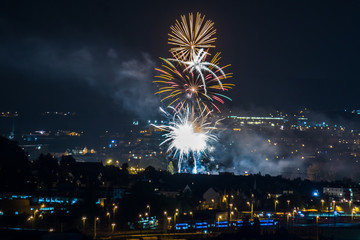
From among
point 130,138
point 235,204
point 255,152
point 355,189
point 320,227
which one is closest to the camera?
point 320,227

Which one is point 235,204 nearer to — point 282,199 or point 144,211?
point 282,199

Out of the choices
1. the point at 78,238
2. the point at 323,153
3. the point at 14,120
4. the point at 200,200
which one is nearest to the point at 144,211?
the point at 200,200

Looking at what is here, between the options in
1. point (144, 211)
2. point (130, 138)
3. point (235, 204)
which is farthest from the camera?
point (130, 138)

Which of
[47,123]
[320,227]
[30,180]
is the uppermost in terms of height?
[47,123]

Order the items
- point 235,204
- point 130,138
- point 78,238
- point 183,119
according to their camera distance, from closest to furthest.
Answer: point 78,238, point 235,204, point 183,119, point 130,138

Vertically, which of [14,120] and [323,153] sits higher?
[14,120]

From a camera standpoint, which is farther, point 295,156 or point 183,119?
point 295,156

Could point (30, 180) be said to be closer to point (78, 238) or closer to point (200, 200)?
point (200, 200)

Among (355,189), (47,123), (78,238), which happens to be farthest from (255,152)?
(47,123)

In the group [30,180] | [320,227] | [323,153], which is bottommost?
[320,227]
